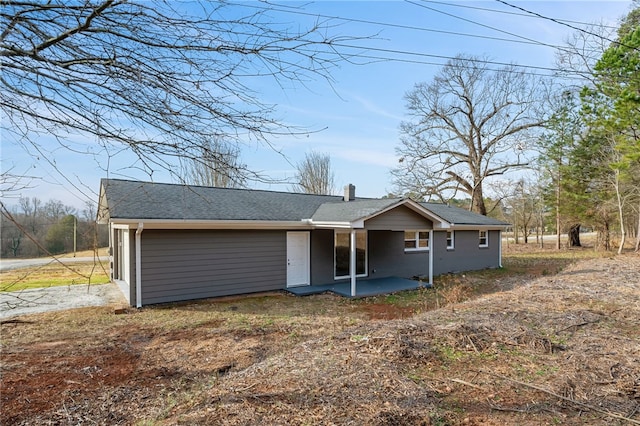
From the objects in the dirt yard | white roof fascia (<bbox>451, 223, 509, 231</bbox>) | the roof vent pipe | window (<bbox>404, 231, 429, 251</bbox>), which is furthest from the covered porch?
white roof fascia (<bbox>451, 223, 509, 231</bbox>)

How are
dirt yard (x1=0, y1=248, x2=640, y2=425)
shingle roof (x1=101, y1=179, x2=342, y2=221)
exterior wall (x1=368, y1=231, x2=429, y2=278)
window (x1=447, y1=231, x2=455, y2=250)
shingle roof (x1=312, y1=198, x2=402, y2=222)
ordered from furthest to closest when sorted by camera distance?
window (x1=447, y1=231, x2=455, y2=250)
exterior wall (x1=368, y1=231, x2=429, y2=278)
shingle roof (x1=312, y1=198, x2=402, y2=222)
shingle roof (x1=101, y1=179, x2=342, y2=221)
dirt yard (x1=0, y1=248, x2=640, y2=425)

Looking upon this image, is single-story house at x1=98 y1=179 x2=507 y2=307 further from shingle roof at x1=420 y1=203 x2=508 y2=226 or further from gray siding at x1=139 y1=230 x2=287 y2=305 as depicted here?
shingle roof at x1=420 y1=203 x2=508 y2=226

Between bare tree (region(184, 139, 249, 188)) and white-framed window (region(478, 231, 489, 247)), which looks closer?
bare tree (region(184, 139, 249, 188))

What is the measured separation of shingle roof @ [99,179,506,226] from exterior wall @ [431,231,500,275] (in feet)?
16.3

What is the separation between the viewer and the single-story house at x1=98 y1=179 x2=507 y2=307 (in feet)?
29.8

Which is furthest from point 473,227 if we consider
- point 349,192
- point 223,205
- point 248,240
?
point 223,205

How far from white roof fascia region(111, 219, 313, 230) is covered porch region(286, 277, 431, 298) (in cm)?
197

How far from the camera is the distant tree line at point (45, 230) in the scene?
6.66 ft

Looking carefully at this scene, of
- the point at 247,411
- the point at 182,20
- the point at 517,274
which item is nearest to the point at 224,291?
the point at 247,411

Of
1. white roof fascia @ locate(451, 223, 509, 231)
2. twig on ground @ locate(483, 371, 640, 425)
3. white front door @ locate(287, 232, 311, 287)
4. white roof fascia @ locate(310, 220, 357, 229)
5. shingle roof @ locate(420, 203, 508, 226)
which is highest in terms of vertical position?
shingle roof @ locate(420, 203, 508, 226)

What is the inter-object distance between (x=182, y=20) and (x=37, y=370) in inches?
205

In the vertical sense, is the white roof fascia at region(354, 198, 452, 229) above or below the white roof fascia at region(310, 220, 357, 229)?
above

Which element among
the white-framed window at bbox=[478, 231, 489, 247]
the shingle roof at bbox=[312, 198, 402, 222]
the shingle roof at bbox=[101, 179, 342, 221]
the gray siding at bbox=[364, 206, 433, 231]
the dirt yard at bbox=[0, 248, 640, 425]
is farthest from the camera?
the white-framed window at bbox=[478, 231, 489, 247]

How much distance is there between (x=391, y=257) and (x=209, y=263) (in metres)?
6.83
